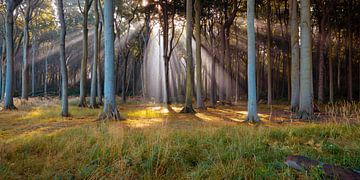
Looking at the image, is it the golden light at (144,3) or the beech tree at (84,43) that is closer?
the beech tree at (84,43)

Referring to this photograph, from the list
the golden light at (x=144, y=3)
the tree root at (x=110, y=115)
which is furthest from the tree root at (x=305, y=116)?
the golden light at (x=144, y=3)

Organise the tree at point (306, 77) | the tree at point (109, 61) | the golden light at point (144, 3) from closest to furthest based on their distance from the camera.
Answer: the tree at point (109, 61)
the tree at point (306, 77)
the golden light at point (144, 3)

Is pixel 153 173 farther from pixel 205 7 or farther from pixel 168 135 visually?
pixel 205 7

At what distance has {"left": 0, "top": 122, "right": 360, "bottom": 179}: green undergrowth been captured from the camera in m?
4.41

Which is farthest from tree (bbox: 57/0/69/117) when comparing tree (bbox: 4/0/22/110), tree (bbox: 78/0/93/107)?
tree (bbox: 4/0/22/110)

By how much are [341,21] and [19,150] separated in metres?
28.7

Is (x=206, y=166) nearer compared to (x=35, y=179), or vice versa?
(x=35, y=179)

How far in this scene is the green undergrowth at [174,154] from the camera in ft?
14.5

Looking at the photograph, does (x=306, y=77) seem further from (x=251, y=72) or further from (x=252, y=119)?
(x=252, y=119)

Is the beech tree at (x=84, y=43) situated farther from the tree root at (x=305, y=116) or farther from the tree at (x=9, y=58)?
the tree root at (x=305, y=116)

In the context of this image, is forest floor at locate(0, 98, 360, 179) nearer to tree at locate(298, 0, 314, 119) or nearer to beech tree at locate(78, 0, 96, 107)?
tree at locate(298, 0, 314, 119)

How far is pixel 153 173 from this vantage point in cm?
452

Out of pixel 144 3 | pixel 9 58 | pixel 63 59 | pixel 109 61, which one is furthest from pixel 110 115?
pixel 144 3

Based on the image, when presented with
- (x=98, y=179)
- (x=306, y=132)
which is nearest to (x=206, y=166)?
(x=98, y=179)
